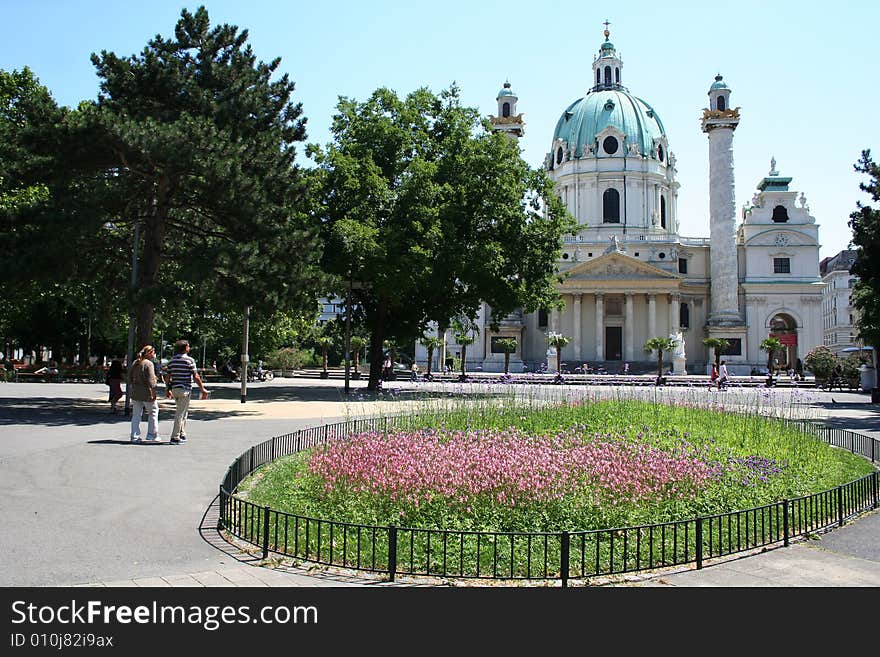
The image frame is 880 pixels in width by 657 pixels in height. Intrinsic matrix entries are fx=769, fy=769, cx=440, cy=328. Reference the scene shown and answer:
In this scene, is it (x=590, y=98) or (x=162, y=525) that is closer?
(x=162, y=525)

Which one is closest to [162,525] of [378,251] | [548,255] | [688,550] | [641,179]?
[688,550]

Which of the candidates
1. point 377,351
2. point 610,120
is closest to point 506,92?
point 610,120

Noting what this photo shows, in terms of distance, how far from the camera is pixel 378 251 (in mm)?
31750

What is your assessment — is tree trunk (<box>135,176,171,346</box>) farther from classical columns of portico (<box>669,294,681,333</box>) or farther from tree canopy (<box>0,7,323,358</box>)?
classical columns of portico (<box>669,294,681,333</box>)

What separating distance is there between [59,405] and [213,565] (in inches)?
771

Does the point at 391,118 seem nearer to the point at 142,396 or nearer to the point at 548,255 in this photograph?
the point at 548,255

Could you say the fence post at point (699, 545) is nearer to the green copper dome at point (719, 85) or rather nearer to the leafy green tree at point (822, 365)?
the leafy green tree at point (822, 365)

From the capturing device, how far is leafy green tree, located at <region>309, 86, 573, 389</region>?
32.7m

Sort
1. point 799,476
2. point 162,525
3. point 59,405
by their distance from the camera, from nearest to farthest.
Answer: point 162,525
point 799,476
point 59,405

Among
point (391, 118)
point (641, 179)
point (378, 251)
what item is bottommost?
point (378, 251)

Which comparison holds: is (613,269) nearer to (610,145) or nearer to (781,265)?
(610,145)

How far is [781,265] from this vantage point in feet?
Result: 267

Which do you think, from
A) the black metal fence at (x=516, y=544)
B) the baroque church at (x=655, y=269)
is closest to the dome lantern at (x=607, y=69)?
the baroque church at (x=655, y=269)

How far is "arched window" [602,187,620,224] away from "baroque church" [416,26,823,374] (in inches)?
4.5
